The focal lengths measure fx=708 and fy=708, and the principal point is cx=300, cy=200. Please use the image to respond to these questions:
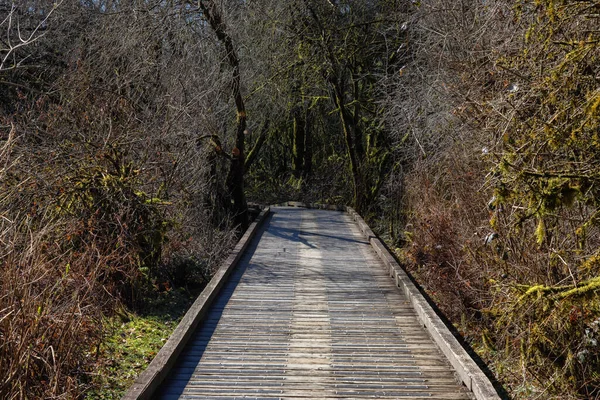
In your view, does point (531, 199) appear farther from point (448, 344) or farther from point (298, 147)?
point (298, 147)

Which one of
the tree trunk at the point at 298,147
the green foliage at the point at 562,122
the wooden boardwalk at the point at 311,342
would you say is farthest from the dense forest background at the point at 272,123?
the tree trunk at the point at 298,147

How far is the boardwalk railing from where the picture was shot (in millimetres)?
6207

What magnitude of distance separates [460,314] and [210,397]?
5.50 meters

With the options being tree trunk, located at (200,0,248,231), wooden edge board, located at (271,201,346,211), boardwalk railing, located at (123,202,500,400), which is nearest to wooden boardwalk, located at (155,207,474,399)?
boardwalk railing, located at (123,202,500,400)

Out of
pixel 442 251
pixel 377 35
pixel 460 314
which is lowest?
pixel 460 314

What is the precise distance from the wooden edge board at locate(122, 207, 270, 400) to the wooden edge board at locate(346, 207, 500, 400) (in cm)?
271

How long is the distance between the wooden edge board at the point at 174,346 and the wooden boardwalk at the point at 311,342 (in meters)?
0.11

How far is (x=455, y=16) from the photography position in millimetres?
10906

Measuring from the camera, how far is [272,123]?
76.9ft

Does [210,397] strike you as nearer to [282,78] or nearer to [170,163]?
[170,163]

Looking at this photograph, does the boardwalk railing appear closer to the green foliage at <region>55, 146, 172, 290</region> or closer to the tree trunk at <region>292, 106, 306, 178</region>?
the green foliage at <region>55, 146, 172, 290</region>

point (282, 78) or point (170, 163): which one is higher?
point (282, 78)

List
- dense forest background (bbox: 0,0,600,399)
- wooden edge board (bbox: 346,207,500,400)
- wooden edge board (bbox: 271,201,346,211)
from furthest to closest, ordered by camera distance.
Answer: wooden edge board (bbox: 271,201,346,211), wooden edge board (bbox: 346,207,500,400), dense forest background (bbox: 0,0,600,399)

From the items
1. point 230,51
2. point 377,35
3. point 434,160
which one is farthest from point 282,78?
point 434,160
